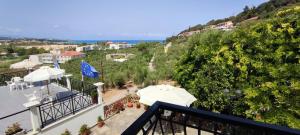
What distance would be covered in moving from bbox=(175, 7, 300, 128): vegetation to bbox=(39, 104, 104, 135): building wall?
445 cm

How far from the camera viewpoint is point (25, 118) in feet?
23.5

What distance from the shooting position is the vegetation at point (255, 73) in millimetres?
5590

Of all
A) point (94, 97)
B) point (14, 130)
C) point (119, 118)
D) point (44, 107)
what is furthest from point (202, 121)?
point (94, 97)

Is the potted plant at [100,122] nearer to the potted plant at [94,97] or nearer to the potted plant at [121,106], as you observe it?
the potted plant at [94,97]

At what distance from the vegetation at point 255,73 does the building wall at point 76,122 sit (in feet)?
14.6

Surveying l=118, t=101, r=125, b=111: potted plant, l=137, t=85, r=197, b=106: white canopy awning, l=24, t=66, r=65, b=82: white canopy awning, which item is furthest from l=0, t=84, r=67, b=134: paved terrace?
l=137, t=85, r=197, b=106: white canopy awning

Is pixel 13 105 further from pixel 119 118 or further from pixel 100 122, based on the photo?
pixel 119 118

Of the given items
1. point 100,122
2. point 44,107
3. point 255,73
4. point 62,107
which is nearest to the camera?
point 255,73

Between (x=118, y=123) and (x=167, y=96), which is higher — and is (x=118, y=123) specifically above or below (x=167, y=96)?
below

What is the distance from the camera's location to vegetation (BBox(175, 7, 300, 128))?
5.59 m

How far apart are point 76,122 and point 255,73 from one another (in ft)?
23.5

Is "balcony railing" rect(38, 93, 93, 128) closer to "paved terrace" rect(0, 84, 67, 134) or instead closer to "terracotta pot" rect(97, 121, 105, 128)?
"paved terrace" rect(0, 84, 67, 134)

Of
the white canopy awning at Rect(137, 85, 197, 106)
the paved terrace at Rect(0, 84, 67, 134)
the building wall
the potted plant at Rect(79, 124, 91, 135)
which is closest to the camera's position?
the building wall

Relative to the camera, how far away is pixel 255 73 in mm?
7090
